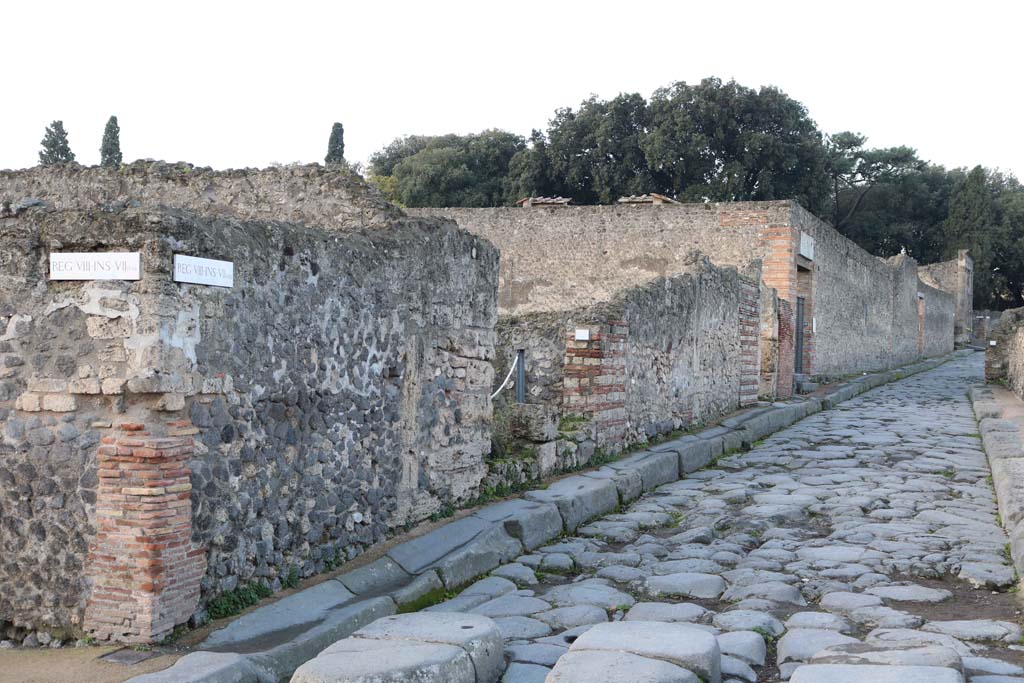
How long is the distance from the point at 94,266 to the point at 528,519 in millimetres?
3072

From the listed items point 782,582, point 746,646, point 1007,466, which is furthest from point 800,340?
point 746,646

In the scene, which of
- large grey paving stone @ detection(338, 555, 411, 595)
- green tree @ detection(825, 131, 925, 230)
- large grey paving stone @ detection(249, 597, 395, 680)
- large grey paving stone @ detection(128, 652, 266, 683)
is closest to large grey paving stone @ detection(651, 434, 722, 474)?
large grey paving stone @ detection(338, 555, 411, 595)

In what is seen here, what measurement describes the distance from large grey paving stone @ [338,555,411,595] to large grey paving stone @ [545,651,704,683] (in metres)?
1.48

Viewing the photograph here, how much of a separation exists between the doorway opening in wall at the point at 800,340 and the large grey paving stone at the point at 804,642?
12.7 m

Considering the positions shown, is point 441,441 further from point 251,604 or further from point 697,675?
point 697,675

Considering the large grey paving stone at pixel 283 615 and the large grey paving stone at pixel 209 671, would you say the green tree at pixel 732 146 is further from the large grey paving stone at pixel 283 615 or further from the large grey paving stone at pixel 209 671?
the large grey paving stone at pixel 209 671

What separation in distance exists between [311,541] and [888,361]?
886 inches

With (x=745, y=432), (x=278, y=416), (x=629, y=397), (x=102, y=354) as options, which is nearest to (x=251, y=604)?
(x=278, y=416)

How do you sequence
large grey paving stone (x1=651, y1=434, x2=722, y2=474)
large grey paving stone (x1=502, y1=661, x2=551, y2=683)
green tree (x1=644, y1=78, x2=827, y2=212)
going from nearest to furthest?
large grey paving stone (x1=502, y1=661, x2=551, y2=683)
large grey paving stone (x1=651, y1=434, x2=722, y2=474)
green tree (x1=644, y1=78, x2=827, y2=212)

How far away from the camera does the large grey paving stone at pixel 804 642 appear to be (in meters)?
3.66

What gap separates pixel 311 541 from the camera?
4398 millimetres

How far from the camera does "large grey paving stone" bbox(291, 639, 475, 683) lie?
2857 millimetres

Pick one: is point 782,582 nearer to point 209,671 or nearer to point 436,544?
point 436,544

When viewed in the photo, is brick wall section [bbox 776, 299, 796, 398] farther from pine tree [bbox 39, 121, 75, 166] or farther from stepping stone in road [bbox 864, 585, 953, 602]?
pine tree [bbox 39, 121, 75, 166]
